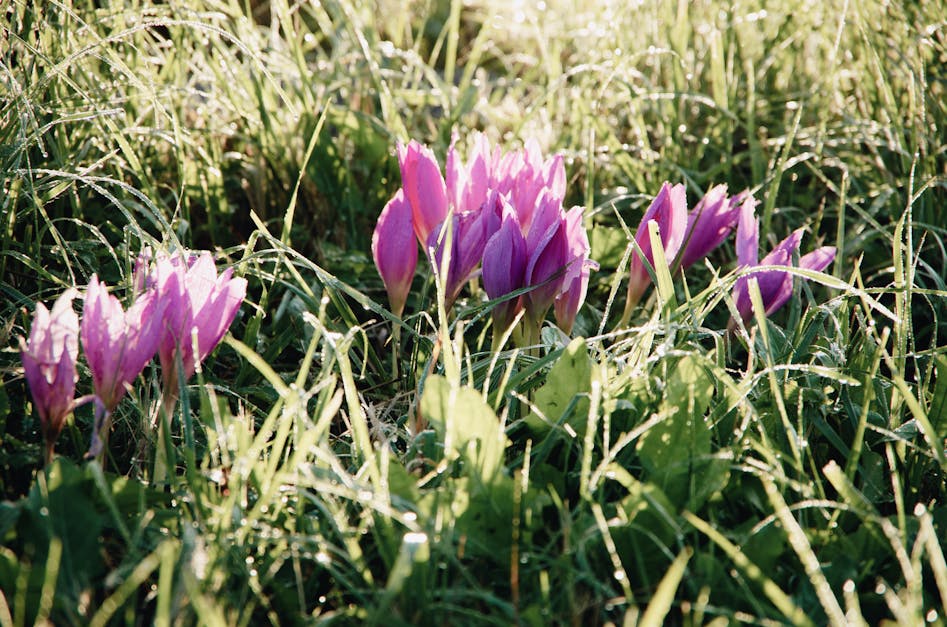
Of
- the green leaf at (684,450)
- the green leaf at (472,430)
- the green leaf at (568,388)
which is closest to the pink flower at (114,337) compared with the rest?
the green leaf at (472,430)

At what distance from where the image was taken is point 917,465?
1216 millimetres

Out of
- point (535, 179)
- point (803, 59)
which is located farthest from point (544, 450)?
point (803, 59)

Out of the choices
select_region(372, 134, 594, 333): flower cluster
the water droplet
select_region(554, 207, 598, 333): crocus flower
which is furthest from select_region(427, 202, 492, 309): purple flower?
the water droplet

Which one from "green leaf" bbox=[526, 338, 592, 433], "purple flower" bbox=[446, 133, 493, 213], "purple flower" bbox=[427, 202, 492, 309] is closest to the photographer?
"green leaf" bbox=[526, 338, 592, 433]

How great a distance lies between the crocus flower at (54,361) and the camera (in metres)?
1.06

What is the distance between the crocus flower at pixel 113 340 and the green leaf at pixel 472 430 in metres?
0.34

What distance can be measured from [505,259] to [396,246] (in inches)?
7.8

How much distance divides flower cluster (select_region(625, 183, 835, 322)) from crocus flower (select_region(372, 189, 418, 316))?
348mm

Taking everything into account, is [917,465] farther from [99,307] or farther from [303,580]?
[99,307]

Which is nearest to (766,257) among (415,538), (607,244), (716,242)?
(716,242)

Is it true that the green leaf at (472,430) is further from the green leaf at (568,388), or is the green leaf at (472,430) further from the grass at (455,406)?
the green leaf at (568,388)

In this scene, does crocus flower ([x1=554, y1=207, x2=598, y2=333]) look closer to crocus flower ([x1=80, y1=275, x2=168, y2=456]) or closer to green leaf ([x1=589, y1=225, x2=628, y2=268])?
green leaf ([x1=589, y1=225, x2=628, y2=268])

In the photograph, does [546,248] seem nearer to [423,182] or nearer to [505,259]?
[505,259]

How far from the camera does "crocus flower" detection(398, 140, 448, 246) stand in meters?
1.39
